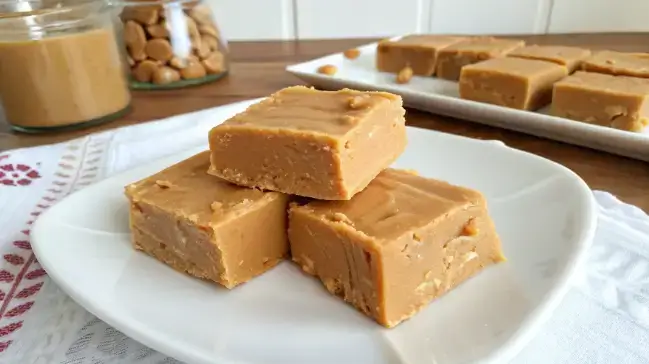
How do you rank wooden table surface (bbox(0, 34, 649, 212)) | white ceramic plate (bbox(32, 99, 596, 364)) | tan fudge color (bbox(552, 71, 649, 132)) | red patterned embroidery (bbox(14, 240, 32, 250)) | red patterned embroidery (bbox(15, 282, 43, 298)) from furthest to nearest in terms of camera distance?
tan fudge color (bbox(552, 71, 649, 132)), wooden table surface (bbox(0, 34, 649, 212)), red patterned embroidery (bbox(14, 240, 32, 250)), red patterned embroidery (bbox(15, 282, 43, 298)), white ceramic plate (bbox(32, 99, 596, 364))

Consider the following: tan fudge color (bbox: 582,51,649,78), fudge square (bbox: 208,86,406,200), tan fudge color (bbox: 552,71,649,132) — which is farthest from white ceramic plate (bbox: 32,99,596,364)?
tan fudge color (bbox: 582,51,649,78)

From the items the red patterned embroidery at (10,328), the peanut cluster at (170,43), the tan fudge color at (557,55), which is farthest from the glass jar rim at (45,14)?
the tan fudge color at (557,55)

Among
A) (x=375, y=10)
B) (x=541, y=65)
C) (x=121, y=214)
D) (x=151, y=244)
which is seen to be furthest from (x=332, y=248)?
(x=375, y=10)

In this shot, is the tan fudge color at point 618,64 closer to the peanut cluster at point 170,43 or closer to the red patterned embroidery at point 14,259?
the peanut cluster at point 170,43

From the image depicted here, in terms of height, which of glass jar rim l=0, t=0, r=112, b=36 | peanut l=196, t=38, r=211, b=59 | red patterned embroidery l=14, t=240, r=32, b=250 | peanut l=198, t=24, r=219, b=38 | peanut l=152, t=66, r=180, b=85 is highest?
glass jar rim l=0, t=0, r=112, b=36

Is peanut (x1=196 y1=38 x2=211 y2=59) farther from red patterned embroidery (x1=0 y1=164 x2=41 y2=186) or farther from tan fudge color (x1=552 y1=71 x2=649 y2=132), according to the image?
tan fudge color (x1=552 y1=71 x2=649 y2=132)

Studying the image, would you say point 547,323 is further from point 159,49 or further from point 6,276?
point 159,49

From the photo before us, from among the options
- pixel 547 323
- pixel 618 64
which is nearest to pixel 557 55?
pixel 618 64
